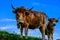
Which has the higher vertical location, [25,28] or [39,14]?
[39,14]

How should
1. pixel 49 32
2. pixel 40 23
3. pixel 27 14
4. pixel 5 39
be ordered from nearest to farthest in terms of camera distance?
1. pixel 5 39
2. pixel 27 14
3. pixel 40 23
4. pixel 49 32

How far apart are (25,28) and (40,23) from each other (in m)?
1.89

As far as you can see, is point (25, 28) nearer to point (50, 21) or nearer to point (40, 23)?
point (40, 23)

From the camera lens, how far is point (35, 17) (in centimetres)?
1916

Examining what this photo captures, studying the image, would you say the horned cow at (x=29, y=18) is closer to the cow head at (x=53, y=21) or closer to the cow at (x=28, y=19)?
the cow at (x=28, y=19)

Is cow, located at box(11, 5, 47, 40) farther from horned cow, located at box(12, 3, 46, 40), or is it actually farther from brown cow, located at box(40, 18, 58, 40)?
brown cow, located at box(40, 18, 58, 40)

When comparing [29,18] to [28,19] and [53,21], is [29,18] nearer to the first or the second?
[28,19]

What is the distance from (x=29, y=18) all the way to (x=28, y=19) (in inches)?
5.9

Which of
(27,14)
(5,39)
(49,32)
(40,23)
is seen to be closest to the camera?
(5,39)

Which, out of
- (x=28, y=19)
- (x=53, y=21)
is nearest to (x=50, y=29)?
(x=53, y=21)

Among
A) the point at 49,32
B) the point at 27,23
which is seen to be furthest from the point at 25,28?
the point at 49,32

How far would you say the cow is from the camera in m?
17.6

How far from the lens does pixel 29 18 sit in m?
18.5

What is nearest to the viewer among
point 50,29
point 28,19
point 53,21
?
point 28,19
